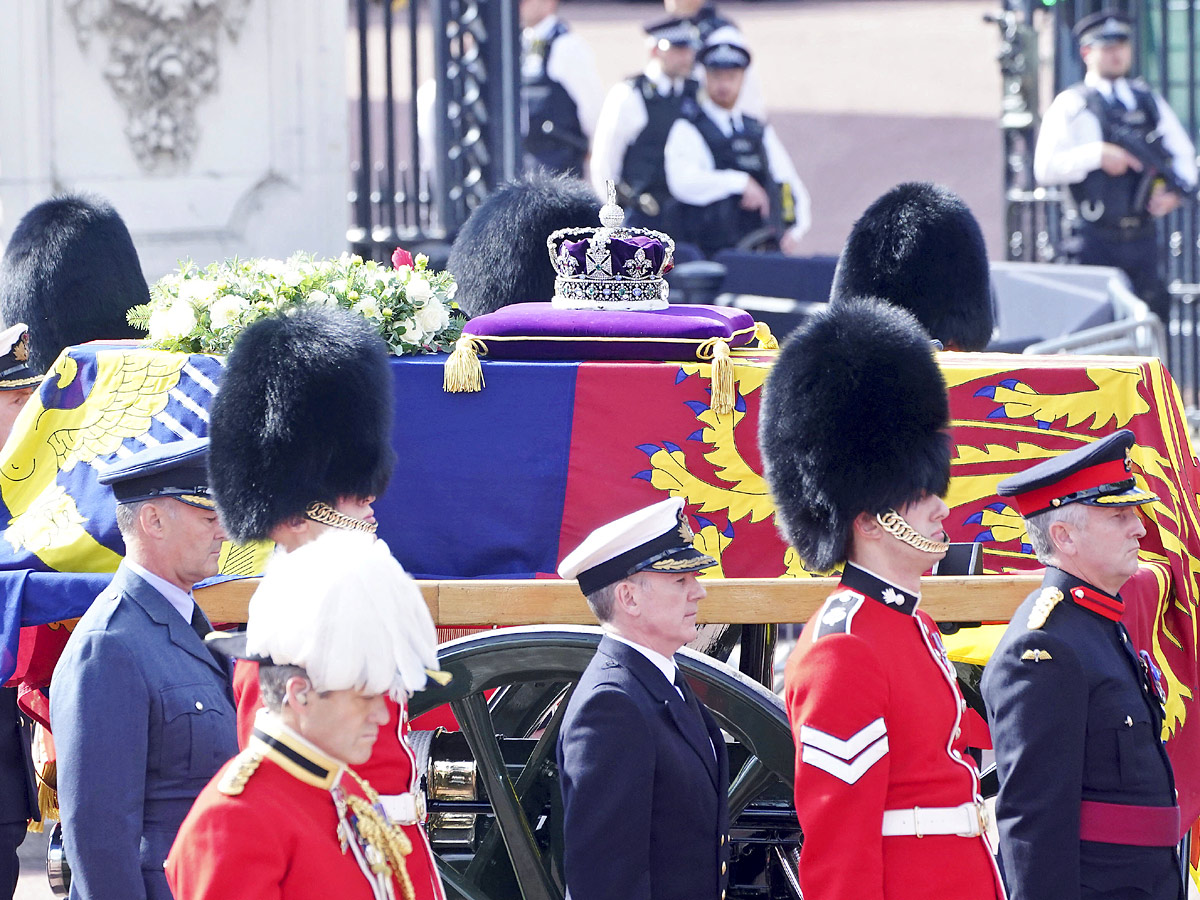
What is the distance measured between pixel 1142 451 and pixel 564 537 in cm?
127

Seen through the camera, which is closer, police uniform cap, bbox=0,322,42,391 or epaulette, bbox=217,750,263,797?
epaulette, bbox=217,750,263,797

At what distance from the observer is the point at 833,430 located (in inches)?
139

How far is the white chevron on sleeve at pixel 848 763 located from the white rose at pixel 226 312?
5.98 ft

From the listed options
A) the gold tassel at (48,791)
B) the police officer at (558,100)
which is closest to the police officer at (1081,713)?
the gold tassel at (48,791)

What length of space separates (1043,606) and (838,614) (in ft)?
1.78

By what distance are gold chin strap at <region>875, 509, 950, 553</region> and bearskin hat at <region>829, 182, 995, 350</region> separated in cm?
183

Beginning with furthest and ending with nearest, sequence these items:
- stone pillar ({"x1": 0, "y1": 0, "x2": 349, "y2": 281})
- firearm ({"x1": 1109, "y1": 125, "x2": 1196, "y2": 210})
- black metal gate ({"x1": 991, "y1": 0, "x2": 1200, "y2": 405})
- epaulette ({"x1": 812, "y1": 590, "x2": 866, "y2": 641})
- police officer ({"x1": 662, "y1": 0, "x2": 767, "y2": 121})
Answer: police officer ({"x1": 662, "y1": 0, "x2": 767, "y2": 121}) < black metal gate ({"x1": 991, "y1": 0, "x2": 1200, "y2": 405}) < firearm ({"x1": 1109, "y1": 125, "x2": 1196, "y2": 210}) < stone pillar ({"x1": 0, "y1": 0, "x2": 349, "y2": 281}) < epaulette ({"x1": 812, "y1": 590, "x2": 866, "y2": 641})

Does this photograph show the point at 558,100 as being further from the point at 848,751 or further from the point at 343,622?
the point at 343,622

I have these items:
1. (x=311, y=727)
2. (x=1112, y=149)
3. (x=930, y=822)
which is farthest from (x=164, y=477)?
(x=1112, y=149)

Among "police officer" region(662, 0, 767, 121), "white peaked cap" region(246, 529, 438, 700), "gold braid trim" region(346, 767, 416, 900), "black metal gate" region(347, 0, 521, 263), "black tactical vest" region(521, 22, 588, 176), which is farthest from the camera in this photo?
"black tactical vest" region(521, 22, 588, 176)

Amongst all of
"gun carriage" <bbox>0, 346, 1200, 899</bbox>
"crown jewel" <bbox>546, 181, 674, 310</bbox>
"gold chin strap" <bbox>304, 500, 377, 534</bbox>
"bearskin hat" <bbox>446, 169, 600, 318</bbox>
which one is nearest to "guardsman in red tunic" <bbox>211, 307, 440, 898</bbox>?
"gold chin strap" <bbox>304, 500, 377, 534</bbox>

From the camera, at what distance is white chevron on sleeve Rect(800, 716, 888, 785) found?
3115 mm

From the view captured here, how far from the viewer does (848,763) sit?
10.2ft

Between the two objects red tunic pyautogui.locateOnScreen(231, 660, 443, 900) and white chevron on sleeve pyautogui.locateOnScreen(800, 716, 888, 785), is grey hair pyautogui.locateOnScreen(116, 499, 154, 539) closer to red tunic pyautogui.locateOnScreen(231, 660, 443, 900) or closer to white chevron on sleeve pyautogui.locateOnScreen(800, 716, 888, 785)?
red tunic pyautogui.locateOnScreen(231, 660, 443, 900)
